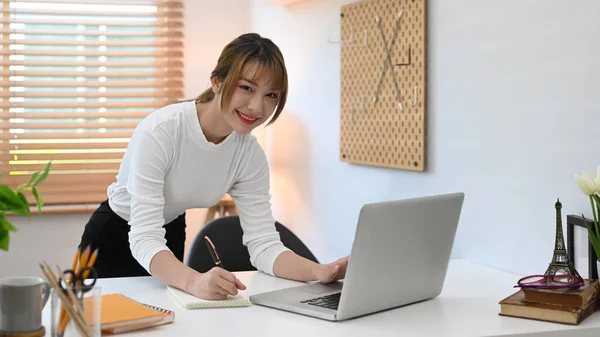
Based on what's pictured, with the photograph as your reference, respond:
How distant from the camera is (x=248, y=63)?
1.75m

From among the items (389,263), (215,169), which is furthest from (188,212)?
(389,263)

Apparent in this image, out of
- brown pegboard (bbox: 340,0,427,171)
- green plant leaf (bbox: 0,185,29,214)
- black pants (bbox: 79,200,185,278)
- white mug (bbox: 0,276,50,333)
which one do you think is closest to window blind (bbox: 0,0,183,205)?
brown pegboard (bbox: 340,0,427,171)

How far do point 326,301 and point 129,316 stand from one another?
417mm

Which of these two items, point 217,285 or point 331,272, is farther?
point 331,272

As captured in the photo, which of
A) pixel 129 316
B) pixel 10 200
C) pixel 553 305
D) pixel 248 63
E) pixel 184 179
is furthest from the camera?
pixel 184 179

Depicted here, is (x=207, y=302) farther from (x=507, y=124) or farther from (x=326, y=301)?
(x=507, y=124)

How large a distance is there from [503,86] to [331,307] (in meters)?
0.93

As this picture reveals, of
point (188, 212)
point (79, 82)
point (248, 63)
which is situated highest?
point (79, 82)

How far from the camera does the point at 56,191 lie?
158 inches

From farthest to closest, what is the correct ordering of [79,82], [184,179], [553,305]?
[79,82]
[184,179]
[553,305]

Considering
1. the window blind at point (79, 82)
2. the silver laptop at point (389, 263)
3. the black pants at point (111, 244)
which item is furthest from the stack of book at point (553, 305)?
the window blind at point (79, 82)

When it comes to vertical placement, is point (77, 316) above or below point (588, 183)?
below

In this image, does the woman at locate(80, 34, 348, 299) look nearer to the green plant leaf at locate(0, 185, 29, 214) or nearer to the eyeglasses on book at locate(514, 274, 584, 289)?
the eyeglasses on book at locate(514, 274, 584, 289)

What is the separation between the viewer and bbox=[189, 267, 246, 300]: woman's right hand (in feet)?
5.20
